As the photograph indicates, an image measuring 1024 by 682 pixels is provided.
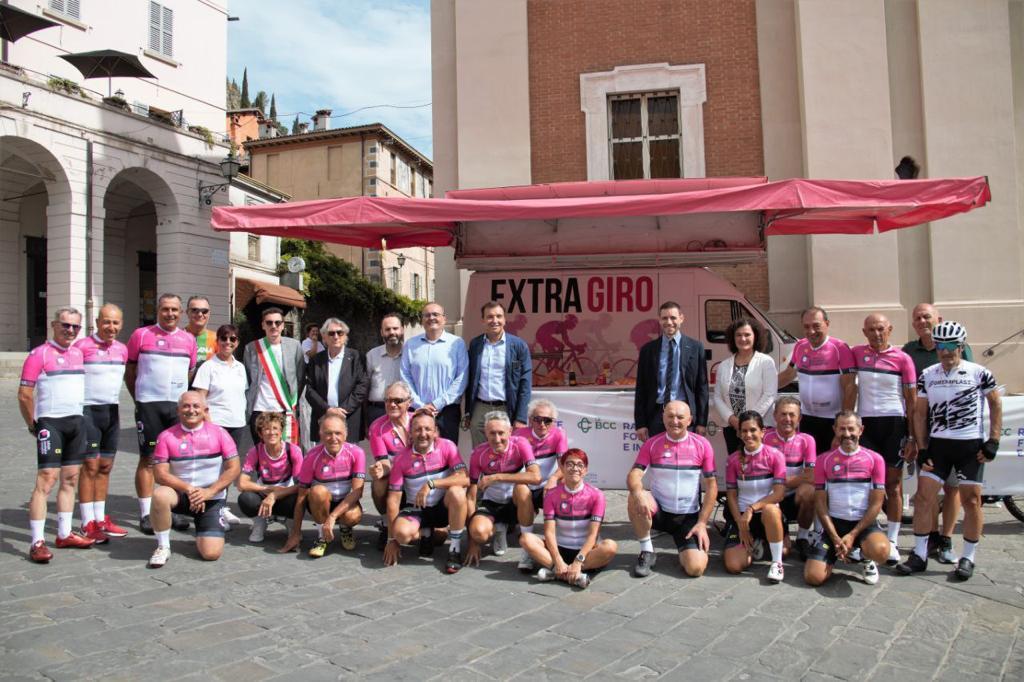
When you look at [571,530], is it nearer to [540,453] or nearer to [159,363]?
[540,453]

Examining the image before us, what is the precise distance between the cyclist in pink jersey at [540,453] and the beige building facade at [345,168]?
1280 inches

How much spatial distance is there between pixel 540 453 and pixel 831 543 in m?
2.07

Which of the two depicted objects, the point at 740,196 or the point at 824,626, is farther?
the point at 740,196

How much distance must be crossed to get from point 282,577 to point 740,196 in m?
5.04

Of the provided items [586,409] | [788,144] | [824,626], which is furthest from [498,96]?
[824,626]

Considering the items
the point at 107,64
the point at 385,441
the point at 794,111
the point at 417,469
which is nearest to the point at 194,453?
the point at 385,441

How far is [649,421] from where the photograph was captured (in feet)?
19.9

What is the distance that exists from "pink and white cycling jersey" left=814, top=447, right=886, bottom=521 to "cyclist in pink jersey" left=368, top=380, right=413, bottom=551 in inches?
119

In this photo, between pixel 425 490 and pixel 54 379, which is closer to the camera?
pixel 54 379

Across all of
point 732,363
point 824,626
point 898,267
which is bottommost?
point 824,626

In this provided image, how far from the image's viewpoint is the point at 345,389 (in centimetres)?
650

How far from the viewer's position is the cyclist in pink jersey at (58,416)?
5.26m

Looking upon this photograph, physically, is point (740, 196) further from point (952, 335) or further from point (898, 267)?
point (898, 267)

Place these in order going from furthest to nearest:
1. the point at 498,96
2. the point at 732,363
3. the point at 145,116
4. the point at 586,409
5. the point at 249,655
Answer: the point at 145,116 < the point at 498,96 < the point at 586,409 < the point at 732,363 < the point at 249,655
